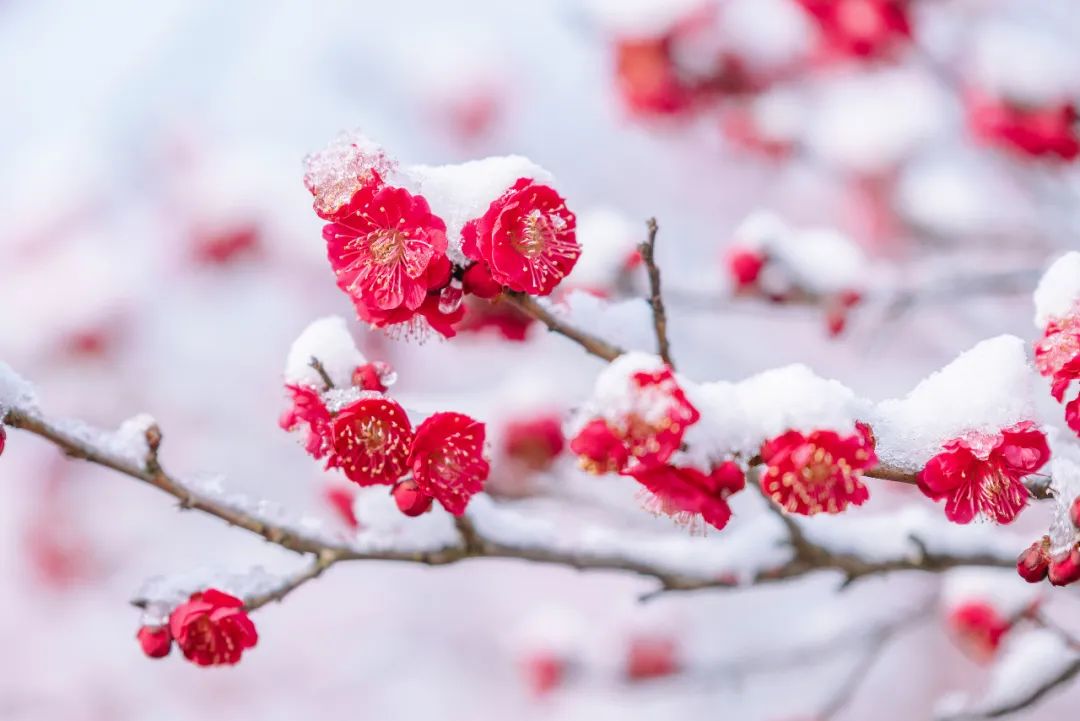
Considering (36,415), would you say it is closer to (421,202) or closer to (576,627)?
(421,202)

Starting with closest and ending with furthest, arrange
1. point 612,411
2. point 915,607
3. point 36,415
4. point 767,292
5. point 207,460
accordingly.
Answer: point 612,411 < point 36,415 < point 767,292 < point 915,607 < point 207,460

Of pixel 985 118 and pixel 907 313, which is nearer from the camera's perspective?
pixel 907 313

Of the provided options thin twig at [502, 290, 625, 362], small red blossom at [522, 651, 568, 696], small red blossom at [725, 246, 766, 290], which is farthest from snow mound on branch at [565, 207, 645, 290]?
small red blossom at [522, 651, 568, 696]

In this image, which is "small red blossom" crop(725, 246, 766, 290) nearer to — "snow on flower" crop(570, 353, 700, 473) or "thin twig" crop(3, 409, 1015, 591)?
"thin twig" crop(3, 409, 1015, 591)

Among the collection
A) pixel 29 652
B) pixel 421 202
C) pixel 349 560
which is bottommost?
pixel 349 560

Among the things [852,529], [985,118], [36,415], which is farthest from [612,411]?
[985,118]

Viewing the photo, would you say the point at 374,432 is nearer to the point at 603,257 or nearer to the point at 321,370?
the point at 321,370
